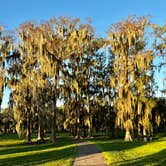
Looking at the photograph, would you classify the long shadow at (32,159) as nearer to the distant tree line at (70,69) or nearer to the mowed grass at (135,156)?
the mowed grass at (135,156)

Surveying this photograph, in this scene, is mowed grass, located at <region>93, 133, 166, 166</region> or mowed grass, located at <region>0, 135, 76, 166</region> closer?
mowed grass, located at <region>93, 133, 166, 166</region>

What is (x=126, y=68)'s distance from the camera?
4056 cm

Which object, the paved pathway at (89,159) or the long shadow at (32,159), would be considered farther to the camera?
the long shadow at (32,159)

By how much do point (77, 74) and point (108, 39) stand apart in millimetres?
6215

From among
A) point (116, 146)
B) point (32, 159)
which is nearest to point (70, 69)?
point (116, 146)

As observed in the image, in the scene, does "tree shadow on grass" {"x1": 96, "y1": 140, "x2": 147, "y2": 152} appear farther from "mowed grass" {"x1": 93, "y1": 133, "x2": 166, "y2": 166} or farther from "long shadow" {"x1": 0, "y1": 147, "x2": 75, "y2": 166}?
"long shadow" {"x1": 0, "y1": 147, "x2": 75, "y2": 166}

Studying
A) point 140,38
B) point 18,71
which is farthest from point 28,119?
point 140,38

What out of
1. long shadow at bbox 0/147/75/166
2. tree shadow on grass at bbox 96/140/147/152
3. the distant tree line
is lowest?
long shadow at bbox 0/147/75/166

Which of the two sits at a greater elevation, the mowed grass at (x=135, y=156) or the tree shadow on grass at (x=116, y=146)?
the tree shadow on grass at (x=116, y=146)

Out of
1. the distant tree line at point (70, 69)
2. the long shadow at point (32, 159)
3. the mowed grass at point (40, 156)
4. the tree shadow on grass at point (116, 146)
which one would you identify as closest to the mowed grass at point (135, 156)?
the tree shadow on grass at point (116, 146)

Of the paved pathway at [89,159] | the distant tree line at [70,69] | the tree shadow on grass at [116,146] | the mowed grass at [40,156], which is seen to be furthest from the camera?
the distant tree line at [70,69]

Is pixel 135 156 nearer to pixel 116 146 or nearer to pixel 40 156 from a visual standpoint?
pixel 40 156

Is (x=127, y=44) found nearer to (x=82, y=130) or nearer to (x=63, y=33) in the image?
(x=63, y=33)

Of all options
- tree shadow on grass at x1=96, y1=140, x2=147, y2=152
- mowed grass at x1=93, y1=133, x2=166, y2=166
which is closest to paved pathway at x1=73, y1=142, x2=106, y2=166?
mowed grass at x1=93, y1=133, x2=166, y2=166
